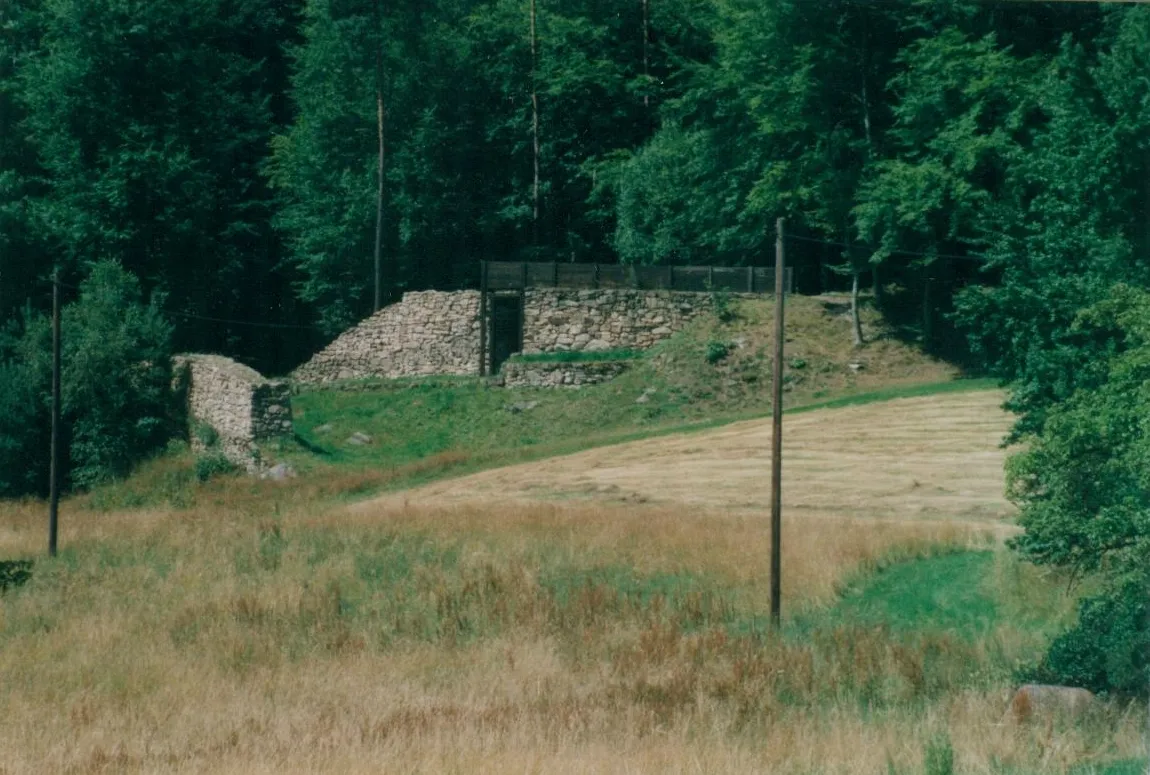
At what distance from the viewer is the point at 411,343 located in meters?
43.6

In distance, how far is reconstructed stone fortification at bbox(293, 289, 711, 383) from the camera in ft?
136

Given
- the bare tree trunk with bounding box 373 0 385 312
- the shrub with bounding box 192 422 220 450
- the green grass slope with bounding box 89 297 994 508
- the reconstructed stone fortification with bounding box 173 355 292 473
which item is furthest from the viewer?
the bare tree trunk with bounding box 373 0 385 312

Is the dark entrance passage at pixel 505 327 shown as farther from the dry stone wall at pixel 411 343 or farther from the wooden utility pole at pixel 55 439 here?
the wooden utility pole at pixel 55 439

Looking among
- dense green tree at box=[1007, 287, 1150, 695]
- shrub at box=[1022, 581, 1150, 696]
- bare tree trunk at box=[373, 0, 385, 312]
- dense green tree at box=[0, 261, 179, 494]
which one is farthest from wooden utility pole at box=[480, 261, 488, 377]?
shrub at box=[1022, 581, 1150, 696]

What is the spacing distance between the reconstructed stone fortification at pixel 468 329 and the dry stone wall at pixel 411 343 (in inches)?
1.2

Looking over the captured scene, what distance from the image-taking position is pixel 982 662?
54.3 feet

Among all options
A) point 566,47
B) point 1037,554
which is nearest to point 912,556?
point 1037,554

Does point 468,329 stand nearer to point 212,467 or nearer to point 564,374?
point 564,374

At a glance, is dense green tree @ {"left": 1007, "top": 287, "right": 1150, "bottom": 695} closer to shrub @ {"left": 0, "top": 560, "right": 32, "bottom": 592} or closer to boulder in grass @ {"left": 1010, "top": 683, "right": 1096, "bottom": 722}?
boulder in grass @ {"left": 1010, "top": 683, "right": 1096, "bottom": 722}

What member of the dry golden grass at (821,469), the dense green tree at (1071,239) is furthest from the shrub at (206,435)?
the dense green tree at (1071,239)

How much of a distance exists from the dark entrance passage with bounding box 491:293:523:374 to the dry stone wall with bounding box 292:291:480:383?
0.51 metres

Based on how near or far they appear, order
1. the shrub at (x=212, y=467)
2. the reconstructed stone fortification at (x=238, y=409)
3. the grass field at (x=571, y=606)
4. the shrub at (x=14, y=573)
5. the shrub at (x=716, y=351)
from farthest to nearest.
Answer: the shrub at (x=716, y=351), the reconstructed stone fortification at (x=238, y=409), the shrub at (x=212, y=467), the shrub at (x=14, y=573), the grass field at (x=571, y=606)

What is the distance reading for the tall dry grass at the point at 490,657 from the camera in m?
12.9

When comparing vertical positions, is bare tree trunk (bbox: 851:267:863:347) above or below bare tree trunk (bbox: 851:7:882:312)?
below
